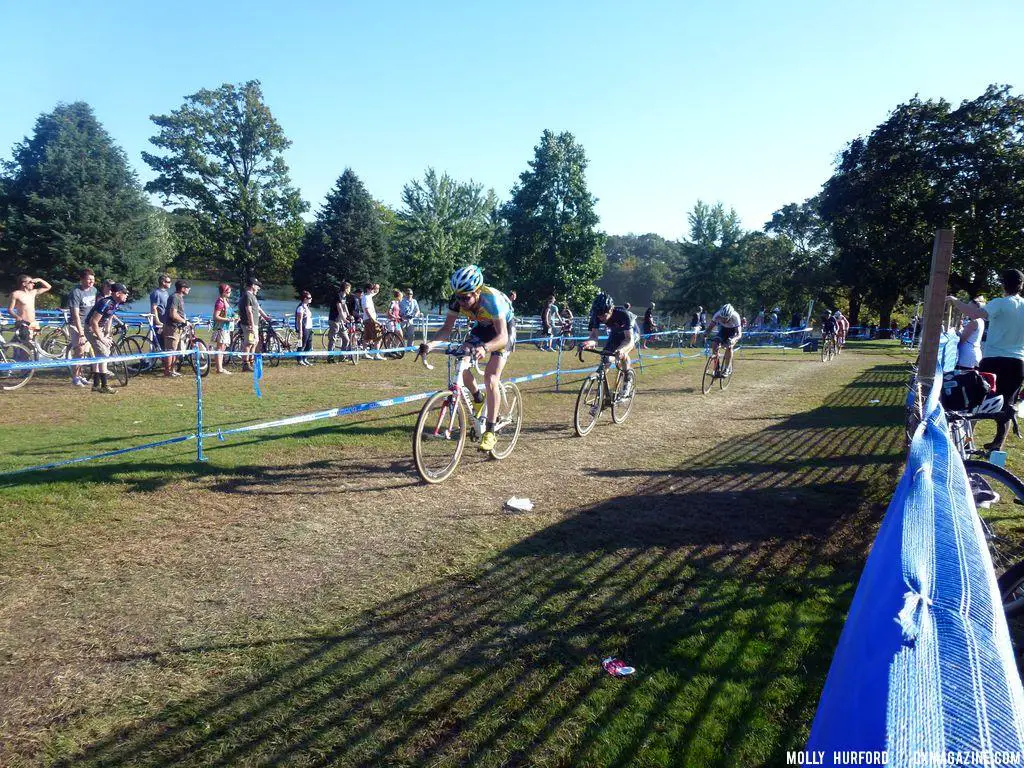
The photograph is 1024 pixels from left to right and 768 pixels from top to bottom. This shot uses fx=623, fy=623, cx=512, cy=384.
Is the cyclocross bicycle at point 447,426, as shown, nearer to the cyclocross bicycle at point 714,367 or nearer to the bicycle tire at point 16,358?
the cyclocross bicycle at point 714,367

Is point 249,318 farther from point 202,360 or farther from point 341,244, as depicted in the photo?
point 341,244

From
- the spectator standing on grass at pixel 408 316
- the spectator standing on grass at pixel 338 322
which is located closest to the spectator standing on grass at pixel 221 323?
the spectator standing on grass at pixel 338 322

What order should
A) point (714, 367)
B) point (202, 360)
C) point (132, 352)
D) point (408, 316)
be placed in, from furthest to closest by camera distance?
point (408, 316)
point (132, 352)
point (202, 360)
point (714, 367)

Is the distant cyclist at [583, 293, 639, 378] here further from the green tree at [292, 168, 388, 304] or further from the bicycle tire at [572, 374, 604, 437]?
the green tree at [292, 168, 388, 304]


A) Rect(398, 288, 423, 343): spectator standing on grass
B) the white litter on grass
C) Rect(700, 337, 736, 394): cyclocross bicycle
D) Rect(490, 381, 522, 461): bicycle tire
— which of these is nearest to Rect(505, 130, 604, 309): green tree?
Rect(398, 288, 423, 343): spectator standing on grass

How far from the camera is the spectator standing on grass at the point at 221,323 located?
47.9ft

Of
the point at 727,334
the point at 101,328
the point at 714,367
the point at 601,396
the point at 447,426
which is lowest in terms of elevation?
the point at 447,426

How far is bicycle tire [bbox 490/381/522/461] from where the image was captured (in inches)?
301

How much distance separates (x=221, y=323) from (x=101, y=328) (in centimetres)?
307

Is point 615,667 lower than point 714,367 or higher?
lower

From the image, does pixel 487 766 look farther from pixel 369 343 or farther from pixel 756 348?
pixel 756 348

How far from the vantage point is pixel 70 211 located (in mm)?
37062

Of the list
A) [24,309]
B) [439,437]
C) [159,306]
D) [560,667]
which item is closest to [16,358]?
[24,309]

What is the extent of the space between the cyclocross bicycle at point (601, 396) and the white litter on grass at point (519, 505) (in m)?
3.08
